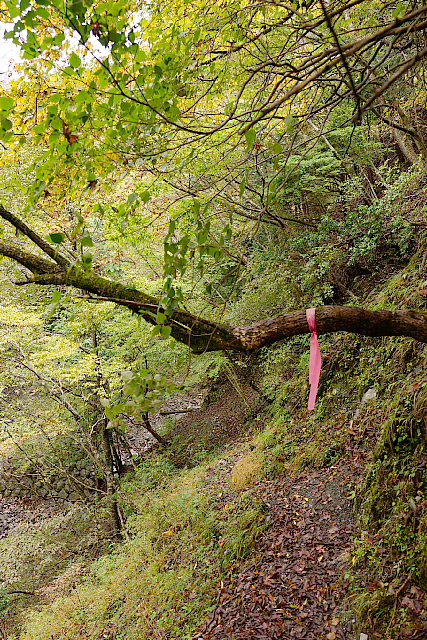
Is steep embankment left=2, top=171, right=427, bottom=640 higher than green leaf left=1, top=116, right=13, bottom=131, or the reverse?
green leaf left=1, top=116, right=13, bottom=131

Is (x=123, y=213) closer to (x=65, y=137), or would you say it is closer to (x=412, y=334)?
(x=65, y=137)

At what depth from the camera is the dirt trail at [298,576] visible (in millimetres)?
3473

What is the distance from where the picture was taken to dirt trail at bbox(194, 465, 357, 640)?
3.47 m

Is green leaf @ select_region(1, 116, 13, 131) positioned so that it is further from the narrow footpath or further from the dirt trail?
the dirt trail

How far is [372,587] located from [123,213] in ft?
11.0

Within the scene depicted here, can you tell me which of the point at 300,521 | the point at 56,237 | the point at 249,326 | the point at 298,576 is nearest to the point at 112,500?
the point at 300,521

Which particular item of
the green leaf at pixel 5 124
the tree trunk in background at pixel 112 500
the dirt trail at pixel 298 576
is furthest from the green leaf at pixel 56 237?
the tree trunk in background at pixel 112 500

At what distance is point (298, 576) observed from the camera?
155 inches

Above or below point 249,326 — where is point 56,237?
above

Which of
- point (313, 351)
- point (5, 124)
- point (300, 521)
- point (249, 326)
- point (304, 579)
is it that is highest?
point (5, 124)

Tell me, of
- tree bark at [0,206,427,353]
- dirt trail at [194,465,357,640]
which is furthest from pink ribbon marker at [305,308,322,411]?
dirt trail at [194,465,357,640]

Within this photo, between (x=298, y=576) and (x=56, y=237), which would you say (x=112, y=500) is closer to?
(x=298, y=576)

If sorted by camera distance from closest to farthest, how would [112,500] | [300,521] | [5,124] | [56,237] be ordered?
[56,237]
[5,124]
[300,521]
[112,500]

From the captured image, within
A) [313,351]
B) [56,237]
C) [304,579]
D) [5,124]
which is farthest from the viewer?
[304,579]
